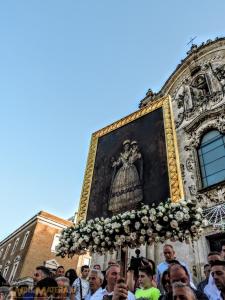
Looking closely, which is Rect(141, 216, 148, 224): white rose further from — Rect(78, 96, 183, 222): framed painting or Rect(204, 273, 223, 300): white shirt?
Rect(204, 273, 223, 300): white shirt

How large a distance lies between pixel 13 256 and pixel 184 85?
26.9 meters

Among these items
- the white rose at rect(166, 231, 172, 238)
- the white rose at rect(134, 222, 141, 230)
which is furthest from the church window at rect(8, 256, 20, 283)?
the white rose at rect(166, 231, 172, 238)

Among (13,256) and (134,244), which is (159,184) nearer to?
(134,244)

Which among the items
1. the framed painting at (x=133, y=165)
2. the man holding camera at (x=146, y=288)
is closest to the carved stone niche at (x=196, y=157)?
the framed painting at (x=133, y=165)

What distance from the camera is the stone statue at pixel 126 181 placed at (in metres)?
9.08

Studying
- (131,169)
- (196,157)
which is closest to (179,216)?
(131,169)

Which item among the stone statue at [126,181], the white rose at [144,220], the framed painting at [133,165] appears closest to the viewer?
the white rose at [144,220]

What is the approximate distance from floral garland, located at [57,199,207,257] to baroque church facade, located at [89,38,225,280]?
10.3ft

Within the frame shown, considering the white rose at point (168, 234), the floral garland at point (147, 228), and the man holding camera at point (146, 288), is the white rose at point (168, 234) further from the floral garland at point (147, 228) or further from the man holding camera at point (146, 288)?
the man holding camera at point (146, 288)

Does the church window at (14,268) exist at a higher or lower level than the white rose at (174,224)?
higher

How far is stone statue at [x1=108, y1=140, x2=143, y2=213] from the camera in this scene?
9.08 m

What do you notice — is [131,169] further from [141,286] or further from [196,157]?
[141,286]

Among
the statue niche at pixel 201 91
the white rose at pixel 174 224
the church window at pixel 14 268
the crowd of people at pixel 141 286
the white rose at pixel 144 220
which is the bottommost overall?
the crowd of people at pixel 141 286

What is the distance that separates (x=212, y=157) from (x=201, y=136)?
4.59ft
